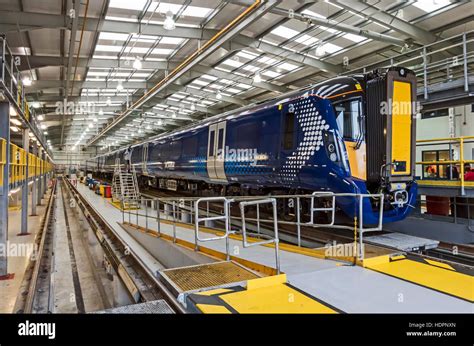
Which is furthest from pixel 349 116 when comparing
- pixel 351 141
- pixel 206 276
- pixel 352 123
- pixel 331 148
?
pixel 206 276

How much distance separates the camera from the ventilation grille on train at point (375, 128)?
525cm

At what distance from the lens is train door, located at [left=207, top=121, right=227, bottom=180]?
325 inches

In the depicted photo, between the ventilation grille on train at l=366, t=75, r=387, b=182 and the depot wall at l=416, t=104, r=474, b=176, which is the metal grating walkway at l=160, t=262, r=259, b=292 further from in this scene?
the depot wall at l=416, t=104, r=474, b=176

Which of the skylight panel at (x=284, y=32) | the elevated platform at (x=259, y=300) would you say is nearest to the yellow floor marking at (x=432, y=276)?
the elevated platform at (x=259, y=300)

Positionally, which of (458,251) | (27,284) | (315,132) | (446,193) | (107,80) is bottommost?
(27,284)

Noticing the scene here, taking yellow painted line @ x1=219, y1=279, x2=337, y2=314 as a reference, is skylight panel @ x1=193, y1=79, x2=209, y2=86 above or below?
above

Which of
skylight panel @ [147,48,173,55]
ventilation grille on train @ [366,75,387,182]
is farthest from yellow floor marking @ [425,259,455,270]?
skylight panel @ [147,48,173,55]

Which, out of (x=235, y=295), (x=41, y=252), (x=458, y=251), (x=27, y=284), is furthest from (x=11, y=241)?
(x=458, y=251)

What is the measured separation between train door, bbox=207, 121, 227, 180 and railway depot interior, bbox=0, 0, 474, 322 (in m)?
0.06

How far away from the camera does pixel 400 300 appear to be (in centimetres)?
272

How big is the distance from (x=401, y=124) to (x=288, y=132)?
6.20ft

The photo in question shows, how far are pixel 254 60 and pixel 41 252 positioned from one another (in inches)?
392

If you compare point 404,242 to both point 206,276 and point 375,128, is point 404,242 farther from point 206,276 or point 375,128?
point 206,276
